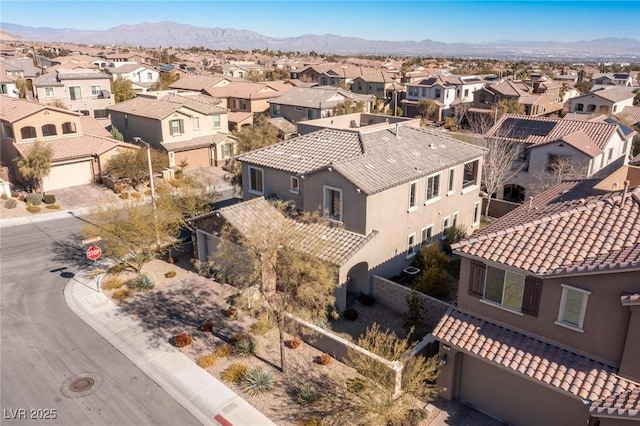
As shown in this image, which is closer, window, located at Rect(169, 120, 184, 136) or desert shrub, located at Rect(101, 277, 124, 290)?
desert shrub, located at Rect(101, 277, 124, 290)

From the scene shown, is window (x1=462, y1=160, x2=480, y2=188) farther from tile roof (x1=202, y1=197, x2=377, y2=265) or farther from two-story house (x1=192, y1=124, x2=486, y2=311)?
tile roof (x1=202, y1=197, x2=377, y2=265)

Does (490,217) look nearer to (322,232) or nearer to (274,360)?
(322,232)

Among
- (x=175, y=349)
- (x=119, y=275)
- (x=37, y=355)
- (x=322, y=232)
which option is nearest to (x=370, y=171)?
(x=322, y=232)

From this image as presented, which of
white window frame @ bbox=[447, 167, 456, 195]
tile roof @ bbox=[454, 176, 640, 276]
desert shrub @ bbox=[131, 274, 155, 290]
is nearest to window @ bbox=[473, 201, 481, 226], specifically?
white window frame @ bbox=[447, 167, 456, 195]

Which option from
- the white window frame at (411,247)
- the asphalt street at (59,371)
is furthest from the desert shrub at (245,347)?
the white window frame at (411,247)

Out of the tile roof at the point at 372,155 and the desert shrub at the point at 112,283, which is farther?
the desert shrub at the point at 112,283

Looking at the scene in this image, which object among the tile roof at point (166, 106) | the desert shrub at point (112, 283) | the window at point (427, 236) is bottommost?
the desert shrub at point (112, 283)

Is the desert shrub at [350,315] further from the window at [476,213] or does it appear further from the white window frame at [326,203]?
the window at [476,213]
